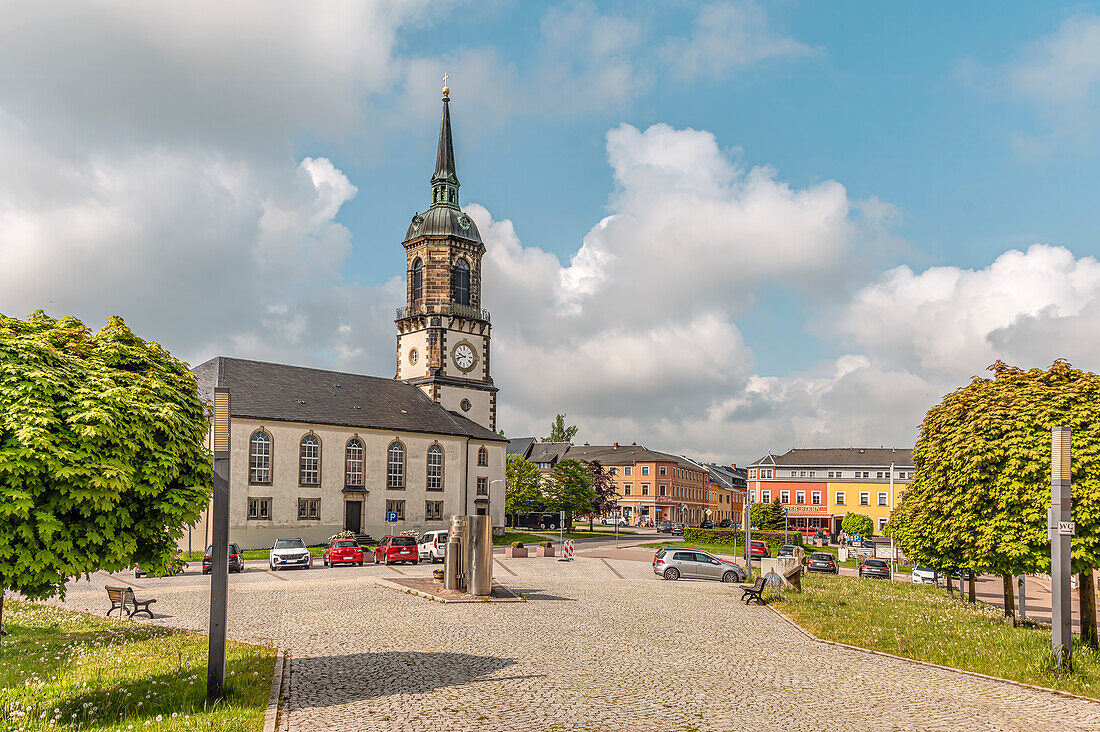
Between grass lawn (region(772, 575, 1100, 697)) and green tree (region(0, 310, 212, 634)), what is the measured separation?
13886 millimetres

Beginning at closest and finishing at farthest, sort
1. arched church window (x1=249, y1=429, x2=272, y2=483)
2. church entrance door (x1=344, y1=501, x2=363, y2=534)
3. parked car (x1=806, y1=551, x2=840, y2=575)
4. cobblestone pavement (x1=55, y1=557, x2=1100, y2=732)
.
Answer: cobblestone pavement (x1=55, y1=557, x2=1100, y2=732) → parked car (x1=806, y1=551, x2=840, y2=575) → arched church window (x1=249, y1=429, x2=272, y2=483) → church entrance door (x1=344, y1=501, x2=363, y2=534)

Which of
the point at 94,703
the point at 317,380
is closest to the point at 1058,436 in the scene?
the point at 94,703

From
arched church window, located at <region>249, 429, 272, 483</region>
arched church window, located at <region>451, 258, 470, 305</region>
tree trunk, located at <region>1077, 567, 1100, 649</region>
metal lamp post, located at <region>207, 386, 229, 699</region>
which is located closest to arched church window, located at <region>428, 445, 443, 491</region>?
arched church window, located at <region>249, 429, 272, 483</region>

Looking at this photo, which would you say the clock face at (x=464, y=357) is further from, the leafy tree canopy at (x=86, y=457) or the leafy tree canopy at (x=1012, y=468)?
the leafy tree canopy at (x=86, y=457)

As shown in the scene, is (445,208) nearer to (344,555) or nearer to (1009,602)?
(344,555)

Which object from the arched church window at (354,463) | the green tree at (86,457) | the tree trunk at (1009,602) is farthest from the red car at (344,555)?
the green tree at (86,457)

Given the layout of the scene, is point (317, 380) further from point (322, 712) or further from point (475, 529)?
point (322, 712)

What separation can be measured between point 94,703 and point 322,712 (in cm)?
298

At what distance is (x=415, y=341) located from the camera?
73.6m

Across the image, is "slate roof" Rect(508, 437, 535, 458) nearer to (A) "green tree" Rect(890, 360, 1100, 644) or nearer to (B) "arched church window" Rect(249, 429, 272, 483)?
(B) "arched church window" Rect(249, 429, 272, 483)

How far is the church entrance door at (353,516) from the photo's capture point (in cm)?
5969

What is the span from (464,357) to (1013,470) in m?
58.9

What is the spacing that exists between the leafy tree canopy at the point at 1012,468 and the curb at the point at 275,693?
14474mm

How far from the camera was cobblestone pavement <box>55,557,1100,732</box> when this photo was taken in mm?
11227
